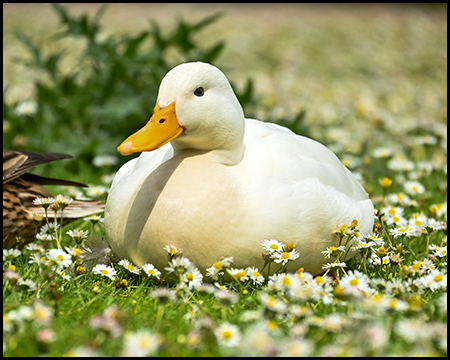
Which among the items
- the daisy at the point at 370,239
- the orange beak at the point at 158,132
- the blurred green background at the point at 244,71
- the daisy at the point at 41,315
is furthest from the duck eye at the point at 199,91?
the blurred green background at the point at 244,71

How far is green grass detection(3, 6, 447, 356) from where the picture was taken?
1812 mm

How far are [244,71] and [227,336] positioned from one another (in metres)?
7.12

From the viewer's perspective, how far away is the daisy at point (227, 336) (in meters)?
1.81

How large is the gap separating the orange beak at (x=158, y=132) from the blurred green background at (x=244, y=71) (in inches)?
92.0

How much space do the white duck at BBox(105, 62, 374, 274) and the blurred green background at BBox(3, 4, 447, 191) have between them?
2156 mm

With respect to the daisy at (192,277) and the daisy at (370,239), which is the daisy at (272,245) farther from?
the daisy at (370,239)

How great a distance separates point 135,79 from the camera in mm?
5414

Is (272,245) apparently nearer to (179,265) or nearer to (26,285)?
(179,265)

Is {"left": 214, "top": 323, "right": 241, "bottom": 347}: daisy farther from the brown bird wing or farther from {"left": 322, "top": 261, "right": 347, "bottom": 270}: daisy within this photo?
the brown bird wing

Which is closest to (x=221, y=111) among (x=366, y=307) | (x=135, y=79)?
(x=366, y=307)

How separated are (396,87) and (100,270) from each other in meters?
6.76

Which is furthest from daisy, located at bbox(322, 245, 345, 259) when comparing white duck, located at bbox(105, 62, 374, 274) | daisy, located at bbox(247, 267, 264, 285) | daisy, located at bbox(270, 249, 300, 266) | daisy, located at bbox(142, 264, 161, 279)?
daisy, located at bbox(142, 264, 161, 279)

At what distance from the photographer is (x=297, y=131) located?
18.1 ft

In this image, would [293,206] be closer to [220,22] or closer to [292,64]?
[292,64]
